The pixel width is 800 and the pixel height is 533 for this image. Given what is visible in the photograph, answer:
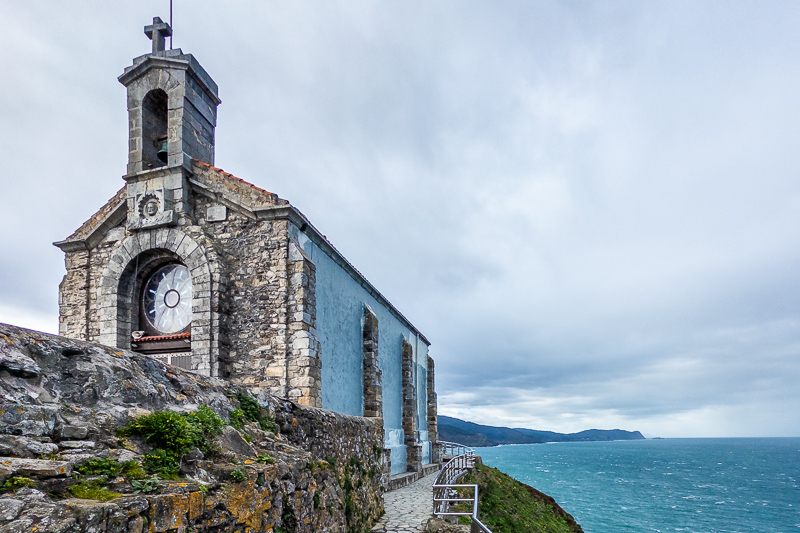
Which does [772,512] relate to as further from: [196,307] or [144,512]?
[144,512]

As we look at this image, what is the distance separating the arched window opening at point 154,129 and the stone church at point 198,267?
32 millimetres

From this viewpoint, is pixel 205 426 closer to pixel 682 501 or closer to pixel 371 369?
pixel 371 369

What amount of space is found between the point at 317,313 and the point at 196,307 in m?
3.04

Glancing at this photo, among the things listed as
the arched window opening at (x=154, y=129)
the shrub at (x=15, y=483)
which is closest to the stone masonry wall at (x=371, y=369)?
the arched window opening at (x=154, y=129)

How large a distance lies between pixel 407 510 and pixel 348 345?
5.37 metres

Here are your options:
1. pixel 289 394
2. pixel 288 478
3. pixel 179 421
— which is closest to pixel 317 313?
pixel 289 394

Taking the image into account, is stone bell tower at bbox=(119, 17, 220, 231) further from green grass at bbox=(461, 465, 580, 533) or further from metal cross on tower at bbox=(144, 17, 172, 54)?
green grass at bbox=(461, 465, 580, 533)

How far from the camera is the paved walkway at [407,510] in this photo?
1009 cm

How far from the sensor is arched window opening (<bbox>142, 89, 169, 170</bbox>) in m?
14.5

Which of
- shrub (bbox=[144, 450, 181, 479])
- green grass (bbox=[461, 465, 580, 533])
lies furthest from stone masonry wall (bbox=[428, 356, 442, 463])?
shrub (bbox=[144, 450, 181, 479])

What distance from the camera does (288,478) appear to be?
528 centimetres

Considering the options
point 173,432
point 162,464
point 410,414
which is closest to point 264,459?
point 173,432

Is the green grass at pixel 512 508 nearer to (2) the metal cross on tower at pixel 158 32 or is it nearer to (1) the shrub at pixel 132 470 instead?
(1) the shrub at pixel 132 470

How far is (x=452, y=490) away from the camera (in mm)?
15508
